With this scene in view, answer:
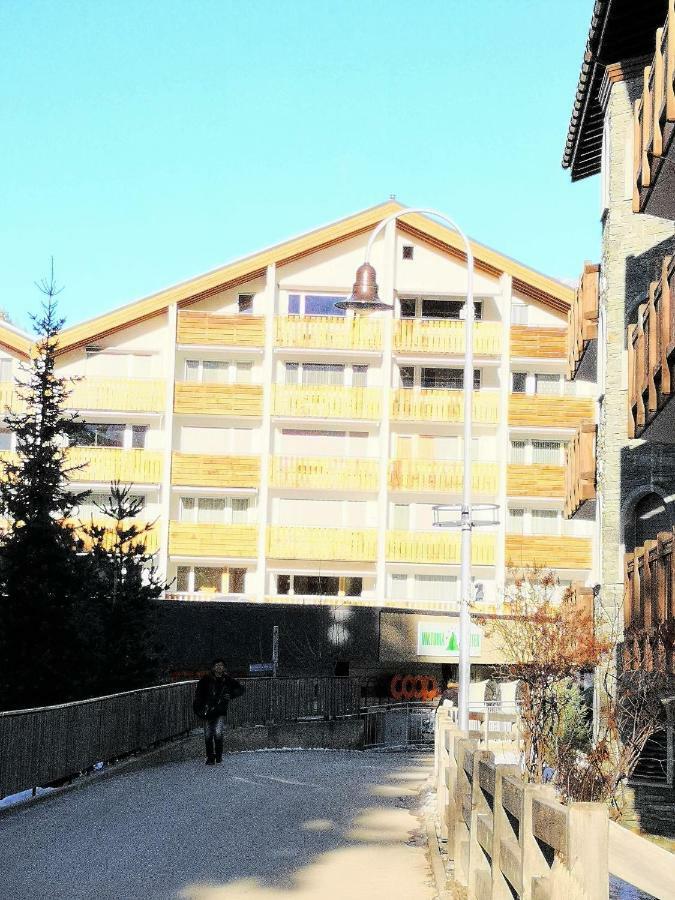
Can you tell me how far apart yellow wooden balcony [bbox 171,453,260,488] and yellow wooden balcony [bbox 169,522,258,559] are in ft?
5.41

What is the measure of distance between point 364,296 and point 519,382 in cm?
3696

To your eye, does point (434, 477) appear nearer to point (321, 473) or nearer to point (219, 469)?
point (321, 473)

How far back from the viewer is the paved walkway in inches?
475

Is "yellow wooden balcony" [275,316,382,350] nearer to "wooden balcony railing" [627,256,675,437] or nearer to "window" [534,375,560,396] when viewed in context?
"window" [534,375,560,396]

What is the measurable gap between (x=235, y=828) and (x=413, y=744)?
889 inches

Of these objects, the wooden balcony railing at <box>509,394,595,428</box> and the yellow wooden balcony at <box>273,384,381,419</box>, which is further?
the yellow wooden balcony at <box>273,384,381,419</box>

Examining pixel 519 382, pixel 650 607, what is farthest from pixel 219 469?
pixel 650 607

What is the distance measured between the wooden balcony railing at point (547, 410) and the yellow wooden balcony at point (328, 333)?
557 centimetres

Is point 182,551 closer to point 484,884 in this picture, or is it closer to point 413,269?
point 413,269

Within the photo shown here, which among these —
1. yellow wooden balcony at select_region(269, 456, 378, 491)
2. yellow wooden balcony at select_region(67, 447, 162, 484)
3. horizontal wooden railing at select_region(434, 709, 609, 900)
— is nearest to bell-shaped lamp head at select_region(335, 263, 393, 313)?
horizontal wooden railing at select_region(434, 709, 609, 900)

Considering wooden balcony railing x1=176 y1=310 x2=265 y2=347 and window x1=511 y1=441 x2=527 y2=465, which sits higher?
wooden balcony railing x1=176 y1=310 x2=265 y2=347

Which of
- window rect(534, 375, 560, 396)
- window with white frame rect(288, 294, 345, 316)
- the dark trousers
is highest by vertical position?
window with white frame rect(288, 294, 345, 316)

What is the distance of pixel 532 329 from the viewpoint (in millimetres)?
57875

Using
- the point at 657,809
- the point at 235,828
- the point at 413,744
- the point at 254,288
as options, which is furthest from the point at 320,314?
the point at 235,828
